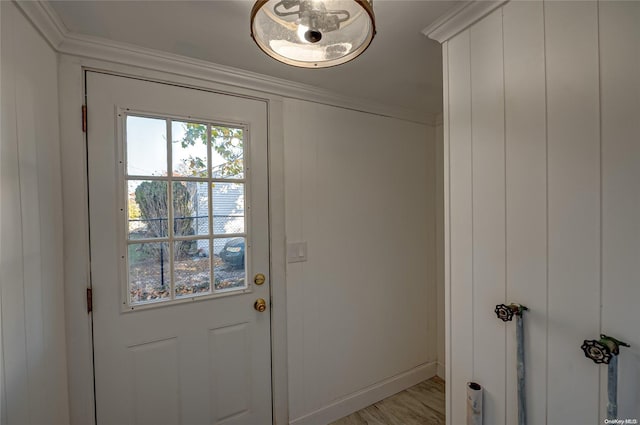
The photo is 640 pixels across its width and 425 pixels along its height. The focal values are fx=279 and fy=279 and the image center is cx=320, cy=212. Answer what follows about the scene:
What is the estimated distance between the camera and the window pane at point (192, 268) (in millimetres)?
1428

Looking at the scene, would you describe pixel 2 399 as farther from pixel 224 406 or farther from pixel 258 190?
pixel 258 190

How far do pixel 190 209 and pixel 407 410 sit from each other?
1970 mm

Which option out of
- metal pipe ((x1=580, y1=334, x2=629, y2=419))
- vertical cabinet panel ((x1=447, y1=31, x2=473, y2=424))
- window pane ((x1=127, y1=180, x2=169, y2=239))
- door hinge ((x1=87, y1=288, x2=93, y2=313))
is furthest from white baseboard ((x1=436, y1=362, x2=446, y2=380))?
door hinge ((x1=87, y1=288, x2=93, y2=313))

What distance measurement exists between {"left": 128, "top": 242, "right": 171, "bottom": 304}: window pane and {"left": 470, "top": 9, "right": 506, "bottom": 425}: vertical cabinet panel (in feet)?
4.66

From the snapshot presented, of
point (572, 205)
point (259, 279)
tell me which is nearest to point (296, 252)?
point (259, 279)

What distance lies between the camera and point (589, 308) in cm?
78

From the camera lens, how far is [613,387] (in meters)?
0.71

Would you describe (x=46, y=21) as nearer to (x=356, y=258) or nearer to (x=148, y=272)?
(x=148, y=272)

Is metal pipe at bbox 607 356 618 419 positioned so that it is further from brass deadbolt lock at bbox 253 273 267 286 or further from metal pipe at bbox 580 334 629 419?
brass deadbolt lock at bbox 253 273 267 286

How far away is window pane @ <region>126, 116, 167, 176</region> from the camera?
134 cm

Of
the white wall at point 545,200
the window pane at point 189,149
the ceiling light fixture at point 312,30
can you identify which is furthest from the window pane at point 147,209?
the white wall at point 545,200

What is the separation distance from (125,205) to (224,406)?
1.18m

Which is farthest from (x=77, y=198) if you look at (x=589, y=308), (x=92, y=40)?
(x=589, y=308)

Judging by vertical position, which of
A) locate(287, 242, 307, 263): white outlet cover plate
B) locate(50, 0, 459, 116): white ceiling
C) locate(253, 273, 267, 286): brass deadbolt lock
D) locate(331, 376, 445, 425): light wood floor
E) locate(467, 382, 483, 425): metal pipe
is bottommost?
locate(331, 376, 445, 425): light wood floor
